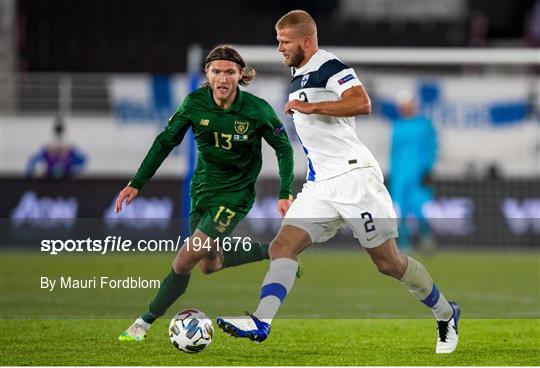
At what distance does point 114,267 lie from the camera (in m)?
8.76

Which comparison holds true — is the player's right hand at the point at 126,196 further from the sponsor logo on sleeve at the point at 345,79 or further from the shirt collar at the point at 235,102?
the sponsor logo on sleeve at the point at 345,79

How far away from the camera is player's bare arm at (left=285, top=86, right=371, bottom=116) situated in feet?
22.9

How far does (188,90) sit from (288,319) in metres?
6.44

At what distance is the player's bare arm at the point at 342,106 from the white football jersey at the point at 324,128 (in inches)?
6.5

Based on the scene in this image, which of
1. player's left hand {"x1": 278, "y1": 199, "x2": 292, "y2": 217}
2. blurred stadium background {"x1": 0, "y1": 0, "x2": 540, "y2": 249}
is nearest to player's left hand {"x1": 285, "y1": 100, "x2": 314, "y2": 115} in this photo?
player's left hand {"x1": 278, "y1": 199, "x2": 292, "y2": 217}

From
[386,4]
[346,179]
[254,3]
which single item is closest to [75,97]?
[254,3]

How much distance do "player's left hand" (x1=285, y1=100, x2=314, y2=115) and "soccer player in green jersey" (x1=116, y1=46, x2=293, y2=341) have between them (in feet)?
2.44

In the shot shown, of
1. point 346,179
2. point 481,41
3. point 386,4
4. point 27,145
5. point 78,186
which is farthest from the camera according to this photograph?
point 386,4

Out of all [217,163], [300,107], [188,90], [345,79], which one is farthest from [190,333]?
[188,90]

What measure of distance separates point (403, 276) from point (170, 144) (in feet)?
5.71

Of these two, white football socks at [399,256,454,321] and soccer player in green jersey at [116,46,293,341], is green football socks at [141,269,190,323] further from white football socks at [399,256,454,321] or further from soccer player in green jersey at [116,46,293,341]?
white football socks at [399,256,454,321]

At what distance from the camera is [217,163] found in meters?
7.94

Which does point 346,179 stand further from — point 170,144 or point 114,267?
point 114,267

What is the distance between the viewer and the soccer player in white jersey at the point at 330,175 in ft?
23.1
